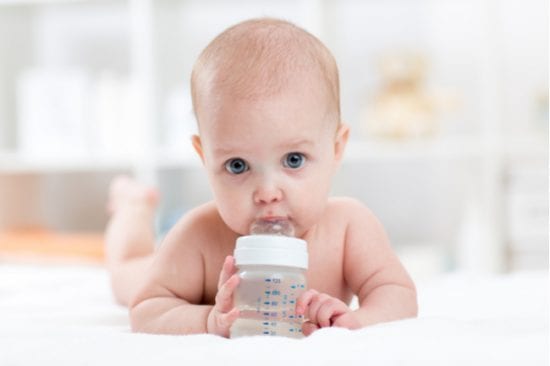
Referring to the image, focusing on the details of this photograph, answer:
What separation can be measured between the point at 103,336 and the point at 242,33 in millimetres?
355

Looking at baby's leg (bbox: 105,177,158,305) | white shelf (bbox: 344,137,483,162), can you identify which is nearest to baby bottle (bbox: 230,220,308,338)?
baby's leg (bbox: 105,177,158,305)

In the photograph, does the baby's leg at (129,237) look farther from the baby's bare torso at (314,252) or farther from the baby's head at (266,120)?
the baby's head at (266,120)

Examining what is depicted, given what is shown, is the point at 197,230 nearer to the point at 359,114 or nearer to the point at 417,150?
the point at 417,150

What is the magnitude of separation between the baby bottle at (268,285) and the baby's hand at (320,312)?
0.01 metres

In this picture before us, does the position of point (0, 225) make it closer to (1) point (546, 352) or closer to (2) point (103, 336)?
(2) point (103, 336)

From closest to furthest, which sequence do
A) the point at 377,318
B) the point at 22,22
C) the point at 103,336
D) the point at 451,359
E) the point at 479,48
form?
the point at 451,359 → the point at 103,336 → the point at 377,318 → the point at 479,48 → the point at 22,22

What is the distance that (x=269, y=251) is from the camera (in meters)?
0.81

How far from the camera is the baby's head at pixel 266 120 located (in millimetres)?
876

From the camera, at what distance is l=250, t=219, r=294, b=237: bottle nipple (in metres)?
0.89

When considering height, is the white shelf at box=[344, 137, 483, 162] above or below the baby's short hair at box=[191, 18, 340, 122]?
above

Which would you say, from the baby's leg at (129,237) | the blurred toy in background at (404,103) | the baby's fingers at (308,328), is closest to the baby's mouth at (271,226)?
the baby's fingers at (308,328)

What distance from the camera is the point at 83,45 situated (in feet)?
10.7

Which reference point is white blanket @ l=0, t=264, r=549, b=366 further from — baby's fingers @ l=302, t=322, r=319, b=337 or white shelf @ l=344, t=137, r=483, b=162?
white shelf @ l=344, t=137, r=483, b=162

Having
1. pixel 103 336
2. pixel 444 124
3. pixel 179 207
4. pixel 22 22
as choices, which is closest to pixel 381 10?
pixel 444 124
